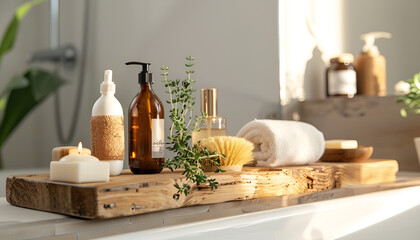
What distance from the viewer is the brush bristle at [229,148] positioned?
83cm

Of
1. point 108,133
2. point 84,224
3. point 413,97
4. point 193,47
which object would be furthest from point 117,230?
point 413,97

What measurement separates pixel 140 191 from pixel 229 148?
0.78 ft

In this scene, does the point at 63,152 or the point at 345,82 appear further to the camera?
the point at 345,82

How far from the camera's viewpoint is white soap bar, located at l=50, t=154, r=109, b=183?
24.9 inches

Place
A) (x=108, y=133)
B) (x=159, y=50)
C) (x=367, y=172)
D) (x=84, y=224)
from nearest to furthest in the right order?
1. (x=84, y=224)
2. (x=108, y=133)
3. (x=367, y=172)
4. (x=159, y=50)

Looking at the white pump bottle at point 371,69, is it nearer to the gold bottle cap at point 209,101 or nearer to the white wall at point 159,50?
the white wall at point 159,50

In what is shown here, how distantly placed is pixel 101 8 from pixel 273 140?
21.4 inches

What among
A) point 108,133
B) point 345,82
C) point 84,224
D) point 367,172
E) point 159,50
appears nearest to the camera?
point 84,224

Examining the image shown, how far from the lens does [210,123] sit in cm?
93

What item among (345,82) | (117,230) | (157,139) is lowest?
(117,230)

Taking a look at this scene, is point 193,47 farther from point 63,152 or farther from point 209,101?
point 63,152

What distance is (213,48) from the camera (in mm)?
1340

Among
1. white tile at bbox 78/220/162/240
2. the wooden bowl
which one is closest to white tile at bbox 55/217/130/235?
white tile at bbox 78/220/162/240

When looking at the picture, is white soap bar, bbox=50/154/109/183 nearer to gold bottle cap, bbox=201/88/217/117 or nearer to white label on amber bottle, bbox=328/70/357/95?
gold bottle cap, bbox=201/88/217/117
